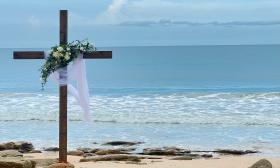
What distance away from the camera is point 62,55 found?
1420 centimetres

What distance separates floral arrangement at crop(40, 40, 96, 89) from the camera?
46.6ft

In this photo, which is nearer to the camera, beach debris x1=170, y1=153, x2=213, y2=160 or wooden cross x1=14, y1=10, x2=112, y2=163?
wooden cross x1=14, y1=10, x2=112, y2=163

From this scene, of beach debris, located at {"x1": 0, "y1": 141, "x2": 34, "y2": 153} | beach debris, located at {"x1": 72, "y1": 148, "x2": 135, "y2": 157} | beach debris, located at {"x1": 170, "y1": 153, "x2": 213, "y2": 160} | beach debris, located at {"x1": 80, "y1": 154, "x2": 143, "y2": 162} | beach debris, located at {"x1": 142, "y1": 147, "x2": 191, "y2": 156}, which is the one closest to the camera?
beach debris, located at {"x1": 80, "y1": 154, "x2": 143, "y2": 162}

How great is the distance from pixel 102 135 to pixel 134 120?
5.24 meters

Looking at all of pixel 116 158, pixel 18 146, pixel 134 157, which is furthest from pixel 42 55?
pixel 18 146

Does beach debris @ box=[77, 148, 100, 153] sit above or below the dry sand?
below

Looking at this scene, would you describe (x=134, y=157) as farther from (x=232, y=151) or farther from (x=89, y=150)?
(x=232, y=151)

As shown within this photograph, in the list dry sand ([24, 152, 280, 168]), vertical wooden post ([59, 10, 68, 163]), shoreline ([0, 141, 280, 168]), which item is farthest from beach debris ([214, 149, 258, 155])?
vertical wooden post ([59, 10, 68, 163])

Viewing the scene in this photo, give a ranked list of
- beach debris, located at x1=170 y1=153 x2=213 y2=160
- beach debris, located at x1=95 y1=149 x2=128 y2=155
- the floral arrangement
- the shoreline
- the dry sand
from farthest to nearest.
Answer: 1. beach debris, located at x1=95 y1=149 x2=128 y2=155
2. beach debris, located at x1=170 y1=153 x2=213 y2=160
3. the shoreline
4. the dry sand
5. the floral arrangement

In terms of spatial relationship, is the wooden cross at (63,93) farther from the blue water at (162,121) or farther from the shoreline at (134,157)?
the blue water at (162,121)

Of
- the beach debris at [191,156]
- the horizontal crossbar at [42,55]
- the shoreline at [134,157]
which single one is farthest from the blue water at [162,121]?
the horizontal crossbar at [42,55]

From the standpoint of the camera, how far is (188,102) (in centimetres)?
3941

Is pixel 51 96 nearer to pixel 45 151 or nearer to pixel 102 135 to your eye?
pixel 102 135

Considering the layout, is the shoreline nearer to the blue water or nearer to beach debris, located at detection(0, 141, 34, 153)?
beach debris, located at detection(0, 141, 34, 153)
